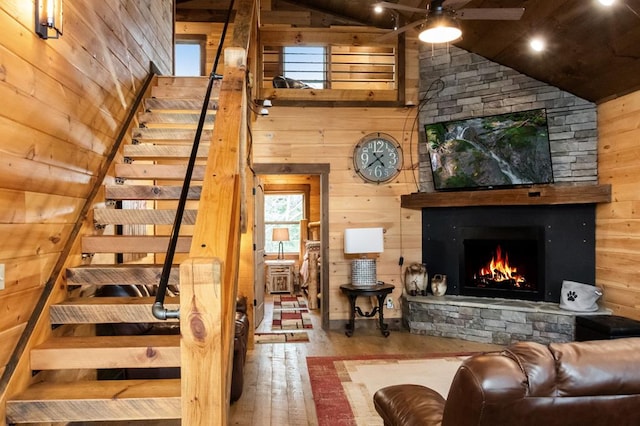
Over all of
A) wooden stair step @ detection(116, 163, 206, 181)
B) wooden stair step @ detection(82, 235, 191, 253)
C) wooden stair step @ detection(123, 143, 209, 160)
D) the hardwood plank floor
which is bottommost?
the hardwood plank floor

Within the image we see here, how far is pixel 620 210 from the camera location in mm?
4527

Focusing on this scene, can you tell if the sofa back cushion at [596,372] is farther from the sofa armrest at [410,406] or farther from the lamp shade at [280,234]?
the lamp shade at [280,234]

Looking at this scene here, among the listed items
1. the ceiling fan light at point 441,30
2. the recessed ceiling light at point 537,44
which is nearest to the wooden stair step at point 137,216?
the ceiling fan light at point 441,30

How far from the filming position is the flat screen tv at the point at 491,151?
5051 mm

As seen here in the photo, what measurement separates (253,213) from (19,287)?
10.8ft

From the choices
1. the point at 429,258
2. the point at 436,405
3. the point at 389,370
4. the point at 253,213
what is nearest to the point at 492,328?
the point at 429,258

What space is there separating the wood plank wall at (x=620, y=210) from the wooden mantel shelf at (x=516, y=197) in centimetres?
20

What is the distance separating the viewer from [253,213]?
529 cm

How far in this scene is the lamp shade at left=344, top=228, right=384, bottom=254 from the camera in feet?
17.3

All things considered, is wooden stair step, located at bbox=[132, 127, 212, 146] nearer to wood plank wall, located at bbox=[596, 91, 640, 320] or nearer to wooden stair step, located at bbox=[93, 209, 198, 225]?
wooden stair step, located at bbox=[93, 209, 198, 225]

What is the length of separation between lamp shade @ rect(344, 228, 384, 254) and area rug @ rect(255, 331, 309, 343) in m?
1.18

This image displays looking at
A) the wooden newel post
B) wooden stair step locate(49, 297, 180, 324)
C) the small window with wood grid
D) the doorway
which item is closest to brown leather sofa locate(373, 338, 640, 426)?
the wooden newel post

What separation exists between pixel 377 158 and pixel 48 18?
13.7 feet

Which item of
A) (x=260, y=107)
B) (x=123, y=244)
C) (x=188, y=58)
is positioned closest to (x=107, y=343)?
(x=123, y=244)
